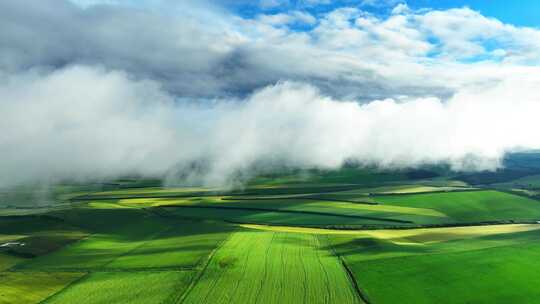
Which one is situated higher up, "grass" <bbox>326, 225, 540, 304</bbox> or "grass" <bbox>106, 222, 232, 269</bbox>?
"grass" <bbox>106, 222, 232, 269</bbox>

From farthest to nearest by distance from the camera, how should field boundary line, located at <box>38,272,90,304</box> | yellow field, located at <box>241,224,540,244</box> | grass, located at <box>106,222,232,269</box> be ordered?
yellow field, located at <box>241,224,540,244</box>, grass, located at <box>106,222,232,269</box>, field boundary line, located at <box>38,272,90,304</box>

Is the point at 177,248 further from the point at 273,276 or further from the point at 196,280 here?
the point at 273,276

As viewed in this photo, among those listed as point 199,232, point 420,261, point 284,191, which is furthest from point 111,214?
point 420,261

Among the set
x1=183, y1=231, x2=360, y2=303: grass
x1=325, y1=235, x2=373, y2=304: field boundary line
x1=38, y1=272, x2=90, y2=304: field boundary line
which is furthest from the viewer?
x1=38, y1=272, x2=90, y2=304: field boundary line

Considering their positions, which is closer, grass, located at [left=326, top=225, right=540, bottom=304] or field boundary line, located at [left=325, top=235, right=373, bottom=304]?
field boundary line, located at [left=325, top=235, right=373, bottom=304]

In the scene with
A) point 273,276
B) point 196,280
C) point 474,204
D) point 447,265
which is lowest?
point 447,265

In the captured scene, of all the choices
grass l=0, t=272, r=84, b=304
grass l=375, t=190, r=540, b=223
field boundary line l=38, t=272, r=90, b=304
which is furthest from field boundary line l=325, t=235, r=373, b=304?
grass l=375, t=190, r=540, b=223

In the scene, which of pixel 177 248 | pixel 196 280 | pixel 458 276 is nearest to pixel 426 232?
pixel 458 276

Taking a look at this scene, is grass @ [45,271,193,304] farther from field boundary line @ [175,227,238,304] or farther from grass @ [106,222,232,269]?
grass @ [106,222,232,269]
